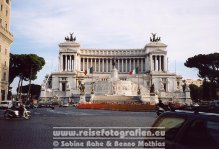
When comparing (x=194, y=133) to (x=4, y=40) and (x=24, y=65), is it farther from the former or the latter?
(x=24, y=65)

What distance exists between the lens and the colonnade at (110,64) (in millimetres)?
136625

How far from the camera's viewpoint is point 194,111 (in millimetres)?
5203

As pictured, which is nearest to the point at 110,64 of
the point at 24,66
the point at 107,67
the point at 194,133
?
the point at 107,67

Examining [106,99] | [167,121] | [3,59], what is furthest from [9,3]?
[167,121]

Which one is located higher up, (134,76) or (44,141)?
(134,76)

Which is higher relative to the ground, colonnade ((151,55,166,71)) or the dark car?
colonnade ((151,55,166,71))

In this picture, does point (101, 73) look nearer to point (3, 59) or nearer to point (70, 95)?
point (70, 95)

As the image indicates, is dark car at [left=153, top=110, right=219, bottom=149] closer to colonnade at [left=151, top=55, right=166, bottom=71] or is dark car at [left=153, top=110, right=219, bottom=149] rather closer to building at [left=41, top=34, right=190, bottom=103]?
building at [left=41, top=34, right=190, bottom=103]

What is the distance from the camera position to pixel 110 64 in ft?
452

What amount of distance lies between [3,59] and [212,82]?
49.1 m

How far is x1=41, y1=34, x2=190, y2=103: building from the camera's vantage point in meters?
120

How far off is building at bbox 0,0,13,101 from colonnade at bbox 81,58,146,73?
244ft

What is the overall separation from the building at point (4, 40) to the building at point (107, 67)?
44.7 meters

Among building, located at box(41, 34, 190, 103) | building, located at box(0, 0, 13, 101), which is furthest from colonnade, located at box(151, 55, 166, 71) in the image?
building, located at box(0, 0, 13, 101)
